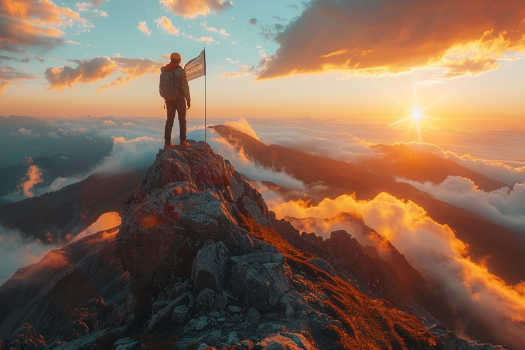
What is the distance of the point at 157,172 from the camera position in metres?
20.8

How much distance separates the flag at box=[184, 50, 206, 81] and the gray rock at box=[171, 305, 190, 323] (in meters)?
18.6

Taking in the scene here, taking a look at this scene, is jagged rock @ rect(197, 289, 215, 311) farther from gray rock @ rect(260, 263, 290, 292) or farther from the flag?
the flag

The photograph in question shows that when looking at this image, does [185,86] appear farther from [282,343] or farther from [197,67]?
[282,343]

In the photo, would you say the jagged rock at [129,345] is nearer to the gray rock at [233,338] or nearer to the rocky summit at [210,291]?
the rocky summit at [210,291]

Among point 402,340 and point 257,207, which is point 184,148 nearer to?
point 257,207

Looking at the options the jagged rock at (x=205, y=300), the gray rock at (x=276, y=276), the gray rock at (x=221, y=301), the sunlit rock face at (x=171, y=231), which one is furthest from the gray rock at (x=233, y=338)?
the sunlit rock face at (x=171, y=231)

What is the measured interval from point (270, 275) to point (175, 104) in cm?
1498

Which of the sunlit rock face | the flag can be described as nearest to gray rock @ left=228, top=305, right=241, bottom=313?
the sunlit rock face

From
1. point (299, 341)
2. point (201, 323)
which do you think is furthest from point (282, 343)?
point (201, 323)

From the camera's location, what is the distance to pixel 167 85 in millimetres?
18312

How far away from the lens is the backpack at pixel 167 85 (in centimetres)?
1834

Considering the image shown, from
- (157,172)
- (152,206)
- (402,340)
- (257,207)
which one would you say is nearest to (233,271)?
(152,206)

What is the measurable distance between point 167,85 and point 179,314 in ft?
50.7

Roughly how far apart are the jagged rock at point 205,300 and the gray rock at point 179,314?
0.64 m
